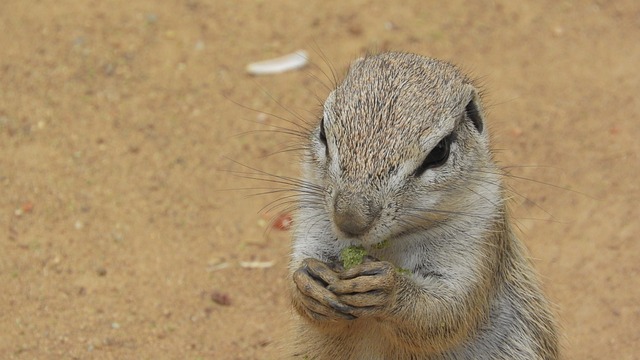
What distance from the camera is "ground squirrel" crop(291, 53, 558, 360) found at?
389cm

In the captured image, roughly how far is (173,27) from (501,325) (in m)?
4.89

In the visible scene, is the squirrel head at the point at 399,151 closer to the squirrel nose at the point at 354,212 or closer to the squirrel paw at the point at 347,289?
the squirrel nose at the point at 354,212

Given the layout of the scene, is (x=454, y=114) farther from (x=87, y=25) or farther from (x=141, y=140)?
(x=87, y=25)

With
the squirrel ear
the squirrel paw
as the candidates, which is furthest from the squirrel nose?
the squirrel ear

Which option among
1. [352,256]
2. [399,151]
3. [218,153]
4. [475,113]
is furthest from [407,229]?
[218,153]

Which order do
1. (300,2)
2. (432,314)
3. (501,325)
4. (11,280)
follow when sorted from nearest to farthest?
(432,314)
(501,325)
(11,280)
(300,2)

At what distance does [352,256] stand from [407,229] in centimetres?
26

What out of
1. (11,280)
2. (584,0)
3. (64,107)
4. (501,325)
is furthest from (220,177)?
(584,0)

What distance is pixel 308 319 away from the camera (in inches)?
169

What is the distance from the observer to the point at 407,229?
13.4ft

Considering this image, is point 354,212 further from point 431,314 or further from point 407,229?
point 431,314

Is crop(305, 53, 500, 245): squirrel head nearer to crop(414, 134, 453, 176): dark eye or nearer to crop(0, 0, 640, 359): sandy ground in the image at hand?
crop(414, 134, 453, 176): dark eye

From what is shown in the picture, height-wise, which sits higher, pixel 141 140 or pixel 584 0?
pixel 584 0

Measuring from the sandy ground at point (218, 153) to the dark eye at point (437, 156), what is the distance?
5.93 feet
